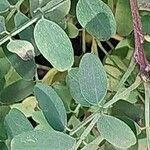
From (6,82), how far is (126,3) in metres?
0.27

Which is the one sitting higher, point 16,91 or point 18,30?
point 18,30

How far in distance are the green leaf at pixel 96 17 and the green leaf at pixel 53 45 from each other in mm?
59

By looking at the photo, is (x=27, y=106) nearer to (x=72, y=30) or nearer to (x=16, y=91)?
(x=16, y=91)

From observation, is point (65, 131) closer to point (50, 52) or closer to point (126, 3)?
point (50, 52)

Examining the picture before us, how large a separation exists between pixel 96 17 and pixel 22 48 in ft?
0.39

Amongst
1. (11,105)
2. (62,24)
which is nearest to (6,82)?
(11,105)

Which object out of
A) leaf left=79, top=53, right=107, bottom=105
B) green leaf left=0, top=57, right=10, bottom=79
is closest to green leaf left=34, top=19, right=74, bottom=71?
leaf left=79, top=53, right=107, bottom=105

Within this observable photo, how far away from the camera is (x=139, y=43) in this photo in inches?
38.5

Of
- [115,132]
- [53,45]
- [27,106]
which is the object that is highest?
[53,45]

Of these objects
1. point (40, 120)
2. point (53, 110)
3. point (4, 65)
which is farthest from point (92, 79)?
point (4, 65)

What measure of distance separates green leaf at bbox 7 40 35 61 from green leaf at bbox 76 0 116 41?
86mm

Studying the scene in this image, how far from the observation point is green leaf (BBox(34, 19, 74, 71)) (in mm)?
870

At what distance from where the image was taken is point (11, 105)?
3.72 ft

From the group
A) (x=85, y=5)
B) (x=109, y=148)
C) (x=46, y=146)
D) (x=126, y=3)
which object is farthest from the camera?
(x=126, y=3)
